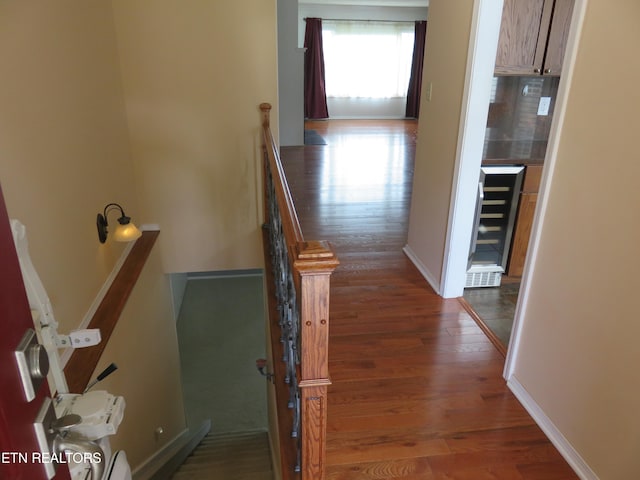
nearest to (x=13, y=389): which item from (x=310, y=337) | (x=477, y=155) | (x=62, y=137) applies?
(x=310, y=337)

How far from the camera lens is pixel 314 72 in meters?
10.4

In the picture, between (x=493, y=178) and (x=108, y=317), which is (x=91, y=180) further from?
(x=493, y=178)

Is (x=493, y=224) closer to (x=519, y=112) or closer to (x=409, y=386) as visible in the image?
(x=519, y=112)

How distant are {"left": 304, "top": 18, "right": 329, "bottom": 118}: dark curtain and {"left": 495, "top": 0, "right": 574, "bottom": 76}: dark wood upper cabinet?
7.67m

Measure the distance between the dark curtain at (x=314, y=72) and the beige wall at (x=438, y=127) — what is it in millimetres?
7609

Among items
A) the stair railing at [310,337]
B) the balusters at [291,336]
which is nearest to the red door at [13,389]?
the stair railing at [310,337]

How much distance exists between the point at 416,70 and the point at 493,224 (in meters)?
8.46

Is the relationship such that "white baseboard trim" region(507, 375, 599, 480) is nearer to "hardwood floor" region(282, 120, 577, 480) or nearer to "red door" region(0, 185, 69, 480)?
"hardwood floor" region(282, 120, 577, 480)

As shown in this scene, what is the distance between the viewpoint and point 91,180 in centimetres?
295

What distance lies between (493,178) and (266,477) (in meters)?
2.88

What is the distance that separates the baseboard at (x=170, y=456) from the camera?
3479 mm

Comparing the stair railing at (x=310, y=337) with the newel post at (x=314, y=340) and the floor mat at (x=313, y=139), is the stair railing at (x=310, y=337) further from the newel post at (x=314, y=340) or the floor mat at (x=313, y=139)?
the floor mat at (x=313, y=139)

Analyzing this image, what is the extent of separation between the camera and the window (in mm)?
10500

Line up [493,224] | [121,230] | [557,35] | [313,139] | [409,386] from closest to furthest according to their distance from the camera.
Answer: [409,386] → [121,230] → [557,35] → [493,224] → [313,139]
